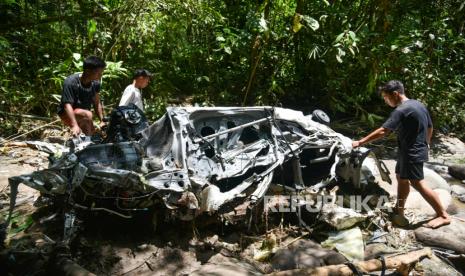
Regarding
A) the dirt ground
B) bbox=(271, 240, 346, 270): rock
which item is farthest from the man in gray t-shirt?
bbox=(271, 240, 346, 270): rock

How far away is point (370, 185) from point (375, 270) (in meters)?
1.96

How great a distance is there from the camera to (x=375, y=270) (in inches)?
154

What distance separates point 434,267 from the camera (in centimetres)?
434

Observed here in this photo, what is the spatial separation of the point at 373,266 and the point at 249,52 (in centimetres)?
591

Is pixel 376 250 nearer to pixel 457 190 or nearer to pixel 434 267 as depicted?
pixel 434 267

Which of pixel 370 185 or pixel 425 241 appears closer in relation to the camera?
pixel 425 241

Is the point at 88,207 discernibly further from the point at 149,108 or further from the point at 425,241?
the point at 149,108

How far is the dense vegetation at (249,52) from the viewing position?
25.6ft

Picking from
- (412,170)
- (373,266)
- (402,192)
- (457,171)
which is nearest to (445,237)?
(402,192)

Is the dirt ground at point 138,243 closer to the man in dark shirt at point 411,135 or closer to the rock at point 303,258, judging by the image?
the rock at point 303,258

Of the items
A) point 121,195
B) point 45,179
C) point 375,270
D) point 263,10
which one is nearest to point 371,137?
point 375,270

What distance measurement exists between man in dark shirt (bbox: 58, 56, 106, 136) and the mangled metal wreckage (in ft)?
2.14

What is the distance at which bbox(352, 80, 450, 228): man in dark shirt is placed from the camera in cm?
475

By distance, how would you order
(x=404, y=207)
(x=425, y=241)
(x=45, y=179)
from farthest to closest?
(x=404, y=207) → (x=425, y=241) → (x=45, y=179)
